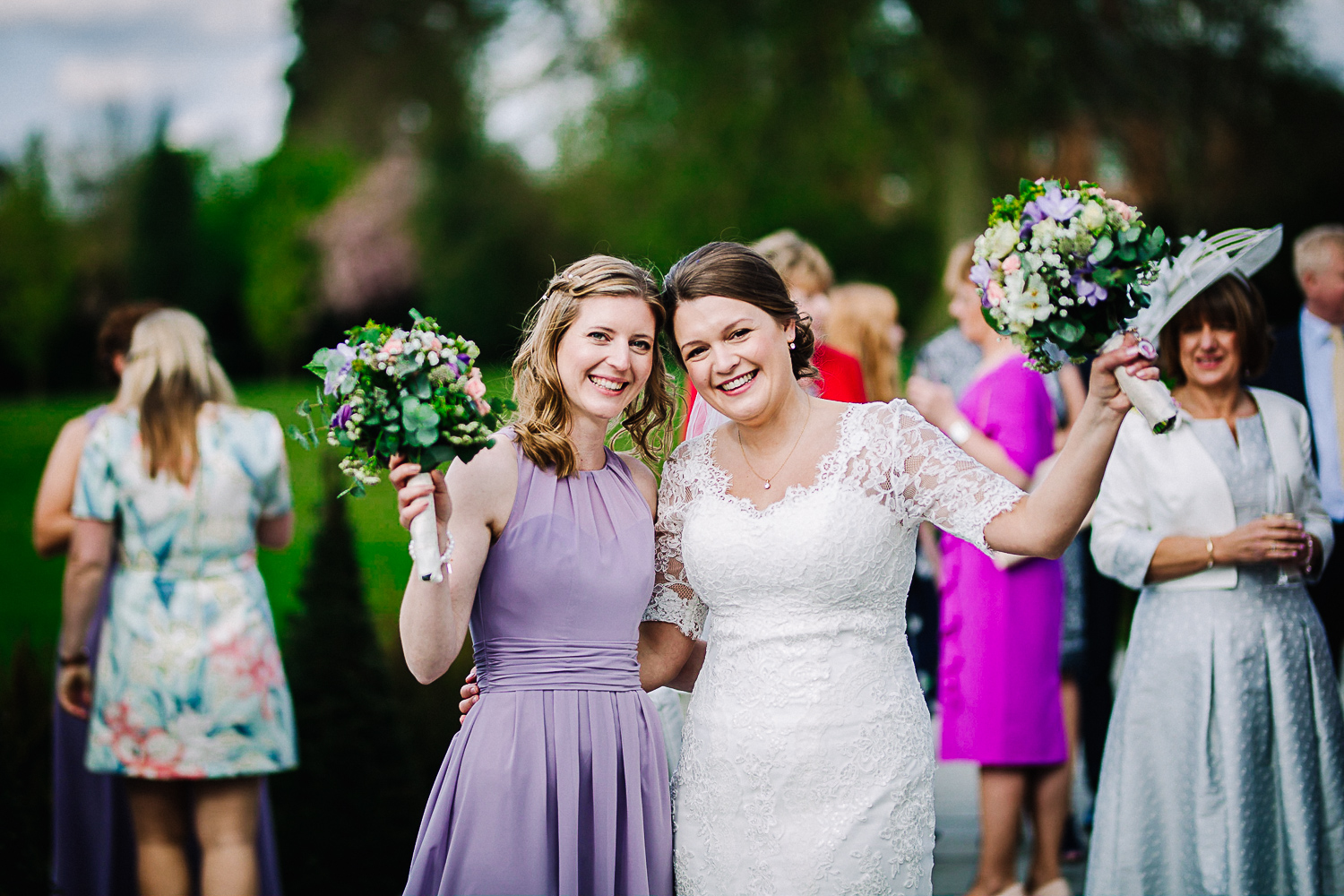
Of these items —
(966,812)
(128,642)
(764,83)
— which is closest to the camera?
(128,642)

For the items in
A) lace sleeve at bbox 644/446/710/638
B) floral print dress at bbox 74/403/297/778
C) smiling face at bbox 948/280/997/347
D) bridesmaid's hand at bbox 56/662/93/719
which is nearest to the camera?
lace sleeve at bbox 644/446/710/638

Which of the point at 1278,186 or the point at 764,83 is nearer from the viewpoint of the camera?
the point at 1278,186

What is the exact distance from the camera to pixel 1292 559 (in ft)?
11.9

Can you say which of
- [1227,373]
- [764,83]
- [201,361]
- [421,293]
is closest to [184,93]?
[421,293]

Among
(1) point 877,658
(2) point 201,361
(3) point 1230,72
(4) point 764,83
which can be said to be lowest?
(1) point 877,658

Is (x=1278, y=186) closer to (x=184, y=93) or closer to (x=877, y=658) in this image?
(x=877, y=658)

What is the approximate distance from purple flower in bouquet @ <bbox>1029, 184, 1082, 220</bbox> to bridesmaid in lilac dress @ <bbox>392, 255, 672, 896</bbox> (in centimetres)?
98

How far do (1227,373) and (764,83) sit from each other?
13311 millimetres

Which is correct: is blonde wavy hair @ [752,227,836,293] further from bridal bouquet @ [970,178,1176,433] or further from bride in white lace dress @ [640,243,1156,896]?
bridal bouquet @ [970,178,1176,433]

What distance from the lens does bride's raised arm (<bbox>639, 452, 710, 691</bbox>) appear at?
305 cm

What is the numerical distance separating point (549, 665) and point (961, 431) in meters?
2.51

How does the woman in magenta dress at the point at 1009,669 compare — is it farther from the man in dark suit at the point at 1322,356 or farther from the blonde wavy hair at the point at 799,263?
the man in dark suit at the point at 1322,356

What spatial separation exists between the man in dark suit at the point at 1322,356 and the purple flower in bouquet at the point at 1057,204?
3.25m

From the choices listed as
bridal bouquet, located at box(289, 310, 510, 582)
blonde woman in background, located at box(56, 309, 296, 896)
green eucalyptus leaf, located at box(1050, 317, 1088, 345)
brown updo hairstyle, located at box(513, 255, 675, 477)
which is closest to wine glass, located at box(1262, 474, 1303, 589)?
green eucalyptus leaf, located at box(1050, 317, 1088, 345)
